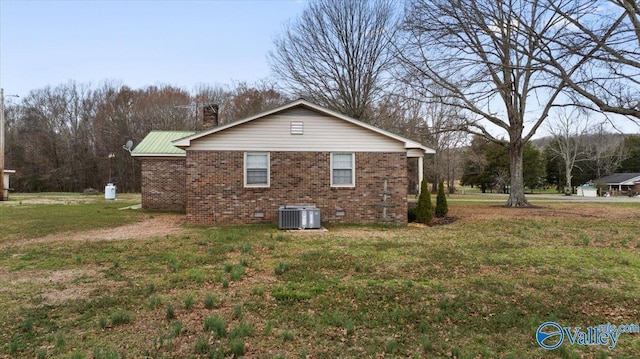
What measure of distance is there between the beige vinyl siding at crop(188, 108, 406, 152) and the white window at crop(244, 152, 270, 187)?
250 millimetres

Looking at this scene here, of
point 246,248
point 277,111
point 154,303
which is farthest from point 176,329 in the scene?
point 277,111

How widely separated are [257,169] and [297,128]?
1924 millimetres

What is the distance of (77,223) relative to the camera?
12.9 m

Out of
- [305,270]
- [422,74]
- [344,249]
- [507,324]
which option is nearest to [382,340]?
[507,324]

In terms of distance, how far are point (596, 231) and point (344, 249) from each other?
8.00 meters

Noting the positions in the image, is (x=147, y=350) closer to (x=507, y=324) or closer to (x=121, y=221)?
(x=507, y=324)

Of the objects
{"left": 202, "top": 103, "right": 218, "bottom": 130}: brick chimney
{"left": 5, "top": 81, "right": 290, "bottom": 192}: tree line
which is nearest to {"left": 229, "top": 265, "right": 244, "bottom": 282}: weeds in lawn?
{"left": 202, "top": 103, "right": 218, "bottom": 130}: brick chimney

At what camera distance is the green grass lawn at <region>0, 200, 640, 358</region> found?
12.4ft

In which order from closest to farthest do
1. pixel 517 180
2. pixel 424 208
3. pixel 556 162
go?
pixel 424 208 → pixel 517 180 → pixel 556 162

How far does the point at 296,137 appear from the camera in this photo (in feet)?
42.3

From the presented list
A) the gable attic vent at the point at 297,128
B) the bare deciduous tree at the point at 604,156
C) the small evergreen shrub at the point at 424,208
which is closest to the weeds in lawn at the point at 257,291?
the gable attic vent at the point at 297,128

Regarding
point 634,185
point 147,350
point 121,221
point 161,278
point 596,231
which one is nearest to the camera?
point 147,350

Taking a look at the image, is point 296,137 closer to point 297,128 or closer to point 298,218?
point 297,128

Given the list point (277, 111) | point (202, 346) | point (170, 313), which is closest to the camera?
point (202, 346)
